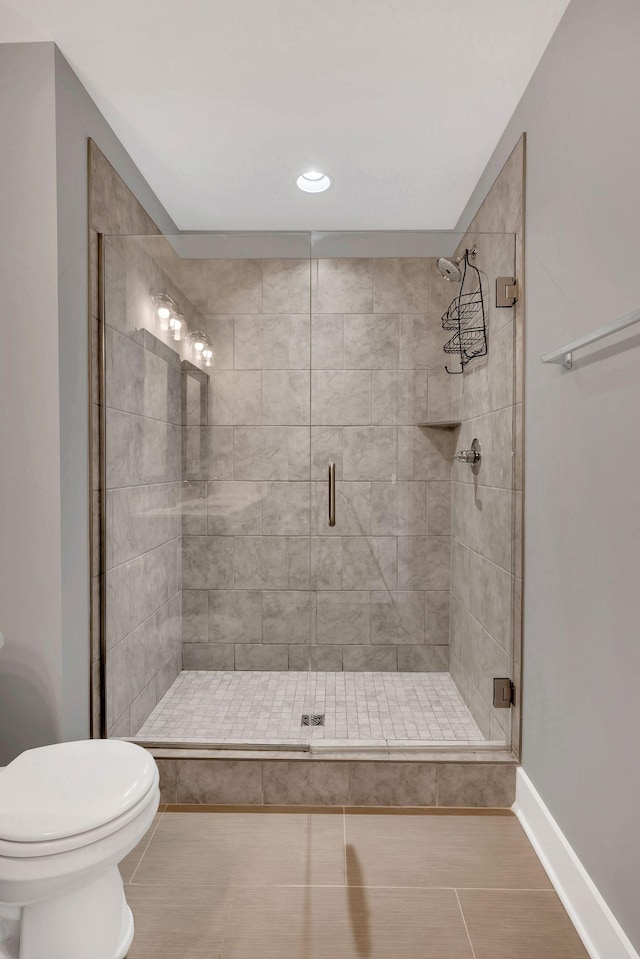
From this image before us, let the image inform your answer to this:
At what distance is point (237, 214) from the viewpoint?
276 centimetres

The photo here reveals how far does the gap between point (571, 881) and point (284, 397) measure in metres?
1.73

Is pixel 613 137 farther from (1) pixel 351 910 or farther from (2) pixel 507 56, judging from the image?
(1) pixel 351 910

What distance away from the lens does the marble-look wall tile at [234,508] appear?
2.14 m

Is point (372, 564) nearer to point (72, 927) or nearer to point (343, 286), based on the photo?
point (343, 286)

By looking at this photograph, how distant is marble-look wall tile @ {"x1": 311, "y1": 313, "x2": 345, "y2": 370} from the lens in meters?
2.11

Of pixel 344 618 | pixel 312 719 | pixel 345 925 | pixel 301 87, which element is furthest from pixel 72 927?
pixel 301 87

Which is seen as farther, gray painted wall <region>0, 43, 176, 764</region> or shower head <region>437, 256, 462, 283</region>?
shower head <region>437, 256, 462, 283</region>

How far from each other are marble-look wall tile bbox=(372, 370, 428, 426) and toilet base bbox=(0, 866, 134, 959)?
1633 millimetres

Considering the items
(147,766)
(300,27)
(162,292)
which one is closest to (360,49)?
(300,27)

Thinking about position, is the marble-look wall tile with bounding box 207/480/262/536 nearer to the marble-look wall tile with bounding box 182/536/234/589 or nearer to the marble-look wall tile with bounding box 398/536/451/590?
the marble-look wall tile with bounding box 182/536/234/589

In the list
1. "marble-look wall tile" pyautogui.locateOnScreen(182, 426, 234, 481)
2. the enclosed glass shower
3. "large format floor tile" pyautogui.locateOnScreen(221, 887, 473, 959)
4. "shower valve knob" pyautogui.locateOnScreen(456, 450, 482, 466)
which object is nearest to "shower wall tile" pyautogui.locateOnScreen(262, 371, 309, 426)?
the enclosed glass shower

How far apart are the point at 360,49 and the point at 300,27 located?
0.20m

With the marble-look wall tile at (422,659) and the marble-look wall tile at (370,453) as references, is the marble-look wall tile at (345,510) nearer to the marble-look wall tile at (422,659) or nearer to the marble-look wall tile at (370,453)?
the marble-look wall tile at (370,453)

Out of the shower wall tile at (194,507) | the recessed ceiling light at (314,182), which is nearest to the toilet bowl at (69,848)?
the shower wall tile at (194,507)
